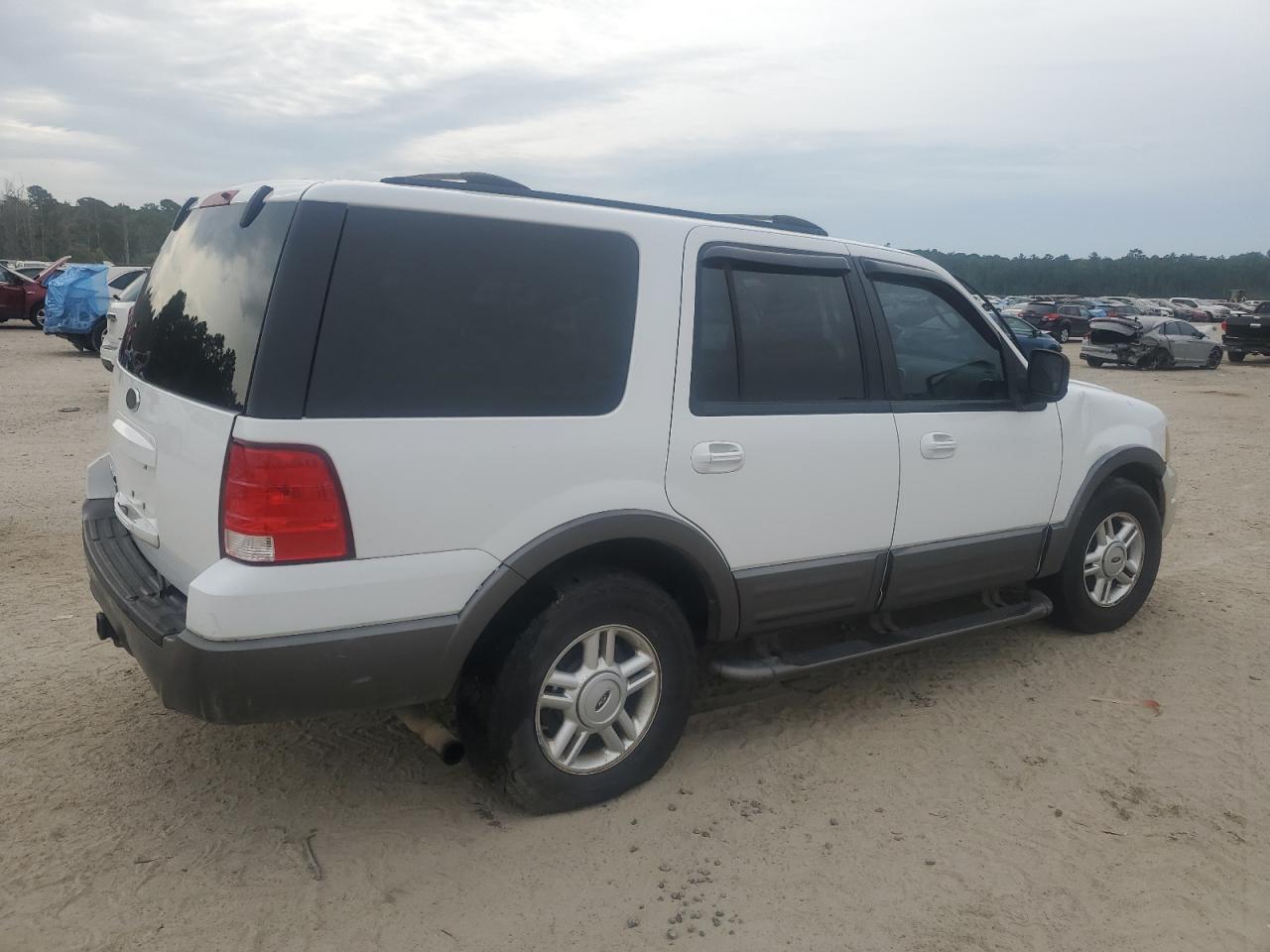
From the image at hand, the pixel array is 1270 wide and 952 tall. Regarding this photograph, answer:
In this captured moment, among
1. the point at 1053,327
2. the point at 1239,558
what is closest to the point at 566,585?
the point at 1239,558

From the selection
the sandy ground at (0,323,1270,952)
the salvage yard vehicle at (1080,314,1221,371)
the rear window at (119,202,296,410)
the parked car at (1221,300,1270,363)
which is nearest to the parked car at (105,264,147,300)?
the sandy ground at (0,323,1270,952)

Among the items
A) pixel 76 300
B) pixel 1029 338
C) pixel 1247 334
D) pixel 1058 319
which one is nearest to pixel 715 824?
pixel 1029 338

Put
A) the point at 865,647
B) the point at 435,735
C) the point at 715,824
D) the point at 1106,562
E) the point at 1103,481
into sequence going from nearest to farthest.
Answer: the point at 435,735, the point at 715,824, the point at 865,647, the point at 1103,481, the point at 1106,562

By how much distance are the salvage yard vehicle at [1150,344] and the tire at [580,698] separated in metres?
25.8

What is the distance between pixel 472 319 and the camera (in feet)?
9.50

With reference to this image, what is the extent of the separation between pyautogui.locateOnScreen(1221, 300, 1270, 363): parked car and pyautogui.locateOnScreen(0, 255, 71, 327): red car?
3063 cm

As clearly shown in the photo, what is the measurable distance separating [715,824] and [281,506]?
5.66 feet

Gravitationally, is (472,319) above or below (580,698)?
above

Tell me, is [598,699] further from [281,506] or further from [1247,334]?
[1247,334]

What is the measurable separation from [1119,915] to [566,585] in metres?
1.86

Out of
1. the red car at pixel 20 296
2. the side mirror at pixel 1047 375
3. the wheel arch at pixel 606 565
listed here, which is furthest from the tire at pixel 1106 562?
the red car at pixel 20 296

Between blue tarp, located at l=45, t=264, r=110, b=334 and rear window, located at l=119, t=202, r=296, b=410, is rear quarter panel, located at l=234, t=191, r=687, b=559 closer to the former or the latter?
rear window, located at l=119, t=202, r=296, b=410

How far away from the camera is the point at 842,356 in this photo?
3789 millimetres

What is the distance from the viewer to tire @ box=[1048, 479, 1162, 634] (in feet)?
15.9
